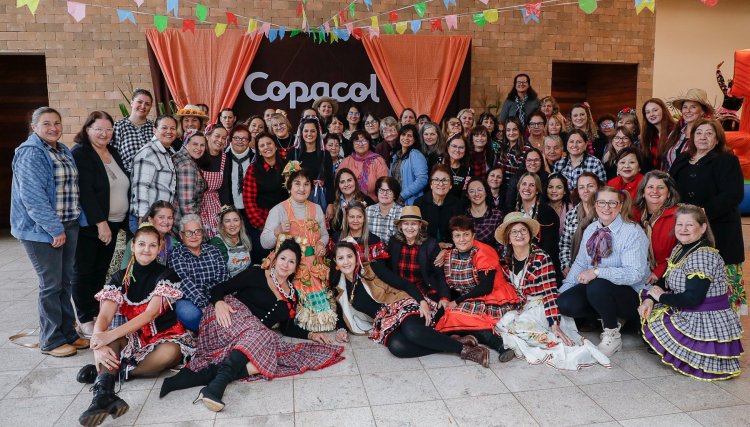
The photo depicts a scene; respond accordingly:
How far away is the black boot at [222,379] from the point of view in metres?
2.73

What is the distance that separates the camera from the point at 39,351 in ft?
11.8

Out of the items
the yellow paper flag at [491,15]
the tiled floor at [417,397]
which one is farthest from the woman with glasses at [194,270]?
the yellow paper flag at [491,15]

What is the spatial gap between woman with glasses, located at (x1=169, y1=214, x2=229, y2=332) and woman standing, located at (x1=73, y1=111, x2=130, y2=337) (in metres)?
0.52

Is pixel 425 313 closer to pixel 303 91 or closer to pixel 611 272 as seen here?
pixel 611 272

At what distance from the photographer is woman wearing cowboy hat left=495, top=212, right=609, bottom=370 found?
3326mm

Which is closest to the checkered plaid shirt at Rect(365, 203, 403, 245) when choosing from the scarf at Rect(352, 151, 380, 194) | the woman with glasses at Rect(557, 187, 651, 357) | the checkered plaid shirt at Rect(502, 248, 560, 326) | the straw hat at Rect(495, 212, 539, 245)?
the scarf at Rect(352, 151, 380, 194)

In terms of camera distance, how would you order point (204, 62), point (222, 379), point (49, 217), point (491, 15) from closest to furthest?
1. point (222, 379)
2. point (49, 217)
3. point (491, 15)
4. point (204, 62)

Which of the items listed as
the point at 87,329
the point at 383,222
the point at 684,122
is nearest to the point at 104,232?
the point at 87,329

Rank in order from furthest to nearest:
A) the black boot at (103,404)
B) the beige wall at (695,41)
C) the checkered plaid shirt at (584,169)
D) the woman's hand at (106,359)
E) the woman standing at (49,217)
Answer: the beige wall at (695,41) < the checkered plaid shirt at (584,169) < the woman standing at (49,217) < the woman's hand at (106,359) < the black boot at (103,404)

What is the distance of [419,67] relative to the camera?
26.6ft

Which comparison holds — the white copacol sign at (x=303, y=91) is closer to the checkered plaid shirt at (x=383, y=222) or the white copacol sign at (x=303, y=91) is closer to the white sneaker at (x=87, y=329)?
the checkered plaid shirt at (x=383, y=222)

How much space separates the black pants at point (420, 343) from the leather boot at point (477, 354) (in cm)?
5

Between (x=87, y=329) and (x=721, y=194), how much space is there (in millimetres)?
4340

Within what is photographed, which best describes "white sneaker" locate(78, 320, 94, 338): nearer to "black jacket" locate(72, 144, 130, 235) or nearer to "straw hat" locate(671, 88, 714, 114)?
"black jacket" locate(72, 144, 130, 235)
